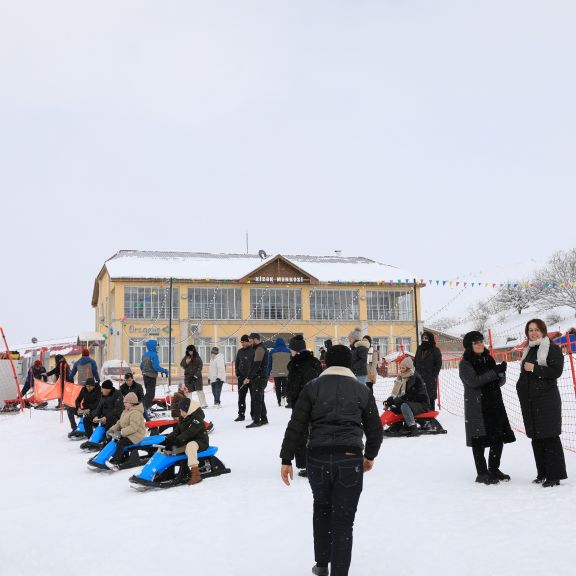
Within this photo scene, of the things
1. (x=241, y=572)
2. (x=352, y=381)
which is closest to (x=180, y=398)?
(x=241, y=572)

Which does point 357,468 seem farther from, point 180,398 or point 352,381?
point 180,398

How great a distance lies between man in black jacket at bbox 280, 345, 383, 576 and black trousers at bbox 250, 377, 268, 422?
7.57 m

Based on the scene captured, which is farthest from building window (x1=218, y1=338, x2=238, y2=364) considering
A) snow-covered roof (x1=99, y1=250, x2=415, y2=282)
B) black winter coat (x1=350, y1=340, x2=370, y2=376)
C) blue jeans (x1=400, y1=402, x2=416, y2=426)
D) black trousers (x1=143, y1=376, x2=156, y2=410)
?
blue jeans (x1=400, y1=402, x2=416, y2=426)

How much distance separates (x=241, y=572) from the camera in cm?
457

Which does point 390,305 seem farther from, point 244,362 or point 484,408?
point 484,408

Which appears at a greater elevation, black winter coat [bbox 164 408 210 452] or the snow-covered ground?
black winter coat [bbox 164 408 210 452]

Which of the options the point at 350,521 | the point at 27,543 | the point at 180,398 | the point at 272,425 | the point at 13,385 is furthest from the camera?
the point at 13,385

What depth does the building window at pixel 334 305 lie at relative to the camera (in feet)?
138

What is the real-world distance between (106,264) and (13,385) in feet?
75.3

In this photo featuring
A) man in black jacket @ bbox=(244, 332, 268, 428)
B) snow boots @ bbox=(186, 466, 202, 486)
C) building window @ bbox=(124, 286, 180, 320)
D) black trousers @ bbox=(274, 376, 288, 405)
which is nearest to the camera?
snow boots @ bbox=(186, 466, 202, 486)

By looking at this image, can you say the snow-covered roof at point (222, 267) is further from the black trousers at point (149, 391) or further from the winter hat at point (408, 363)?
the winter hat at point (408, 363)

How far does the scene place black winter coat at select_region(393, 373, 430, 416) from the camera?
10547 millimetres

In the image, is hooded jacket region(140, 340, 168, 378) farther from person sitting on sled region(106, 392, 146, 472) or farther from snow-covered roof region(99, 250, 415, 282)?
snow-covered roof region(99, 250, 415, 282)

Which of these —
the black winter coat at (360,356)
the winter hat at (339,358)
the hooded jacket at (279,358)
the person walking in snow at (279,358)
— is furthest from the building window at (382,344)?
the winter hat at (339,358)
